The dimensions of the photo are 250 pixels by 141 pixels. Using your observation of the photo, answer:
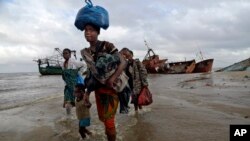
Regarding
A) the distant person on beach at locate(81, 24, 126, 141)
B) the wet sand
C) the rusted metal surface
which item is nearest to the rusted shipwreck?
the rusted metal surface

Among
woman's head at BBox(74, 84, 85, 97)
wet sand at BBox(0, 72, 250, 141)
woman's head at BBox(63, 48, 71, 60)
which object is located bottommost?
wet sand at BBox(0, 72, 250, 141)

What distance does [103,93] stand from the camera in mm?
4270

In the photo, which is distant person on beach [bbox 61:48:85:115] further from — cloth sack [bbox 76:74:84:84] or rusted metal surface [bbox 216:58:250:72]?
rusted metal surface [bbox 216:58:250:72]

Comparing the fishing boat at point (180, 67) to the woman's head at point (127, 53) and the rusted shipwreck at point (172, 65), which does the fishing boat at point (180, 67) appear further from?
the woman's head at point (127, 53)

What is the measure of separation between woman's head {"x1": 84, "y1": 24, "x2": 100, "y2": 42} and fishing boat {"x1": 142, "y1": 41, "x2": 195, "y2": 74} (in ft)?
145

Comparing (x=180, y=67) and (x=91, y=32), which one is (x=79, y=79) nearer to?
(x=91, y=32)

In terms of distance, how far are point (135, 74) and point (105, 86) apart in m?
4.31

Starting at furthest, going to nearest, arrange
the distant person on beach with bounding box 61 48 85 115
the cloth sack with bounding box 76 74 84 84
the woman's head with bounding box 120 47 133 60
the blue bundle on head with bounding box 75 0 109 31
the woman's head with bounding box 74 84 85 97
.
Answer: the woman's head with bounding box 120 47 133 60, the distant person on beach with bounding box 61 48 85 115, the cloth sack with bounding box 76 74 84 84, the woman's head with bounding box 74 84 85 97, the blue bundle on head with bounding box 75 0 109 31

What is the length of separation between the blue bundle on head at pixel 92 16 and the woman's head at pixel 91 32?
0.06 metres

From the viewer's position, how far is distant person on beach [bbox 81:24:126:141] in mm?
4184

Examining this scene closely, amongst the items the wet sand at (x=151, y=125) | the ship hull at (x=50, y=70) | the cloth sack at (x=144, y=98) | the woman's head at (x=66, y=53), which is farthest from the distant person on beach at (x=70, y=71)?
the ship hull at (x=50, y=70)

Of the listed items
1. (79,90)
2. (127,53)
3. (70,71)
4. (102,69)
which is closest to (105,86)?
(102,69)

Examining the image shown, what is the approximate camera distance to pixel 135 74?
852cm

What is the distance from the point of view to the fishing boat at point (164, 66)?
4841 centimetres
